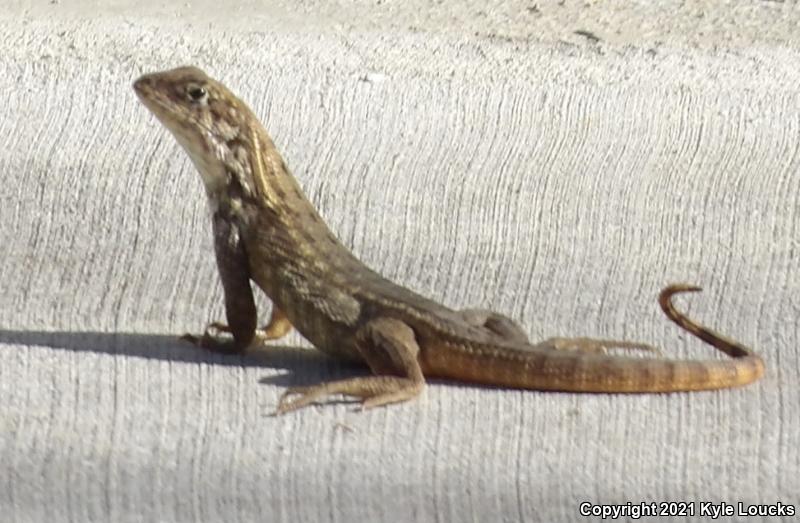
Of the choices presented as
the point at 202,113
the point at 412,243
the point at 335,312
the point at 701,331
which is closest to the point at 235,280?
the point at 335,312

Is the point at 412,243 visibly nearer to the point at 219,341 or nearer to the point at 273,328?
the point at 273,328

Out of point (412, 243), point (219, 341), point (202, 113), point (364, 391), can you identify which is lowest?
point (364, 391)

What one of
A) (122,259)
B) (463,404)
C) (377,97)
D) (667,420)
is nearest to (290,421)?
(463,404)

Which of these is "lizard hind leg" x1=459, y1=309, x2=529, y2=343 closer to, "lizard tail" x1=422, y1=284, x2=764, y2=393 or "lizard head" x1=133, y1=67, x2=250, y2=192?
"lizard tail" x1=422, y1=284, x2=764, y2=393

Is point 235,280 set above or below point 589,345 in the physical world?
above

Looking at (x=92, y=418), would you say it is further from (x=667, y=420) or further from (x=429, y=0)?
(x=429, y=0)

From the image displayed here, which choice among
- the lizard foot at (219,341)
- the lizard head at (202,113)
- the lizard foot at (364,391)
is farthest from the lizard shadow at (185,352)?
the lizard head at (202,113)

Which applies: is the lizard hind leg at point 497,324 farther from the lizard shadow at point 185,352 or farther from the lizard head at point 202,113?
the lizard head at point 202,113
